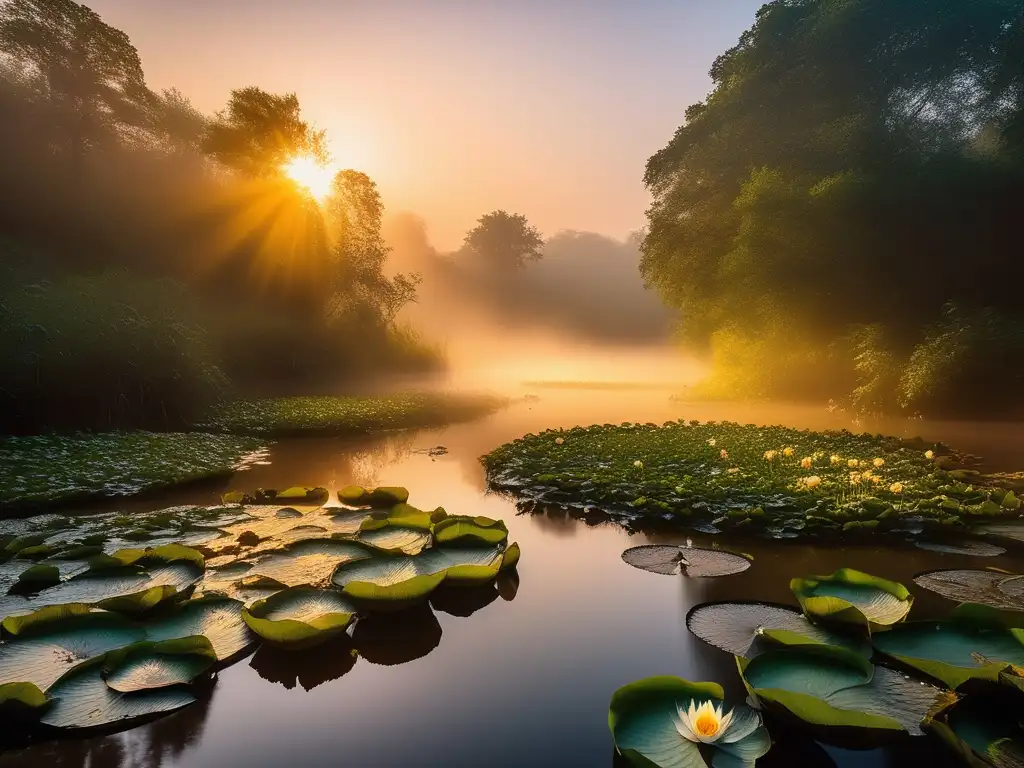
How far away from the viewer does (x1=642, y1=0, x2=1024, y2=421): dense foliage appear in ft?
38.5

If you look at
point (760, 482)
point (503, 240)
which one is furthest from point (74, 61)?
point (503, 240)

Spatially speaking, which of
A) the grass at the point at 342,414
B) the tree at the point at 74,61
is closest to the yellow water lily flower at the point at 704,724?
the grass at the point at 342,414

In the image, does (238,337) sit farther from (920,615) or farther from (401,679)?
(920,615)

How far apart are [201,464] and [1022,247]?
621 inches

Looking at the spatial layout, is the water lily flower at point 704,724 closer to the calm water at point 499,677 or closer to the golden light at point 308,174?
the calm water at point 499,677

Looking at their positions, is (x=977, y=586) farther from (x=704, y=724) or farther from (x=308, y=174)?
(x=308, y=174)

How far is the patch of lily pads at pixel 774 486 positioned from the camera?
4.25 meters

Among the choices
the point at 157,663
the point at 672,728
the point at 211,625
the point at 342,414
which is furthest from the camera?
the point at 342,414

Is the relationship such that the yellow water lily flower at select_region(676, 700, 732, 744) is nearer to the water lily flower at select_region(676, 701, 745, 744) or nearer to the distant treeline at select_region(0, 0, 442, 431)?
the water lily flower at select_region(676, 701, 745, 744)

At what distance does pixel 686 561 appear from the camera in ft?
12.0

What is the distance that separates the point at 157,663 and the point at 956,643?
127 inches

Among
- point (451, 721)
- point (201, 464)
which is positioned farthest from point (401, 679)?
point (201, 464)

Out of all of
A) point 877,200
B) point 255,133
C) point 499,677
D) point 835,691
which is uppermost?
point 255,133

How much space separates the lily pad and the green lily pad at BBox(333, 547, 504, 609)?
969 mm
